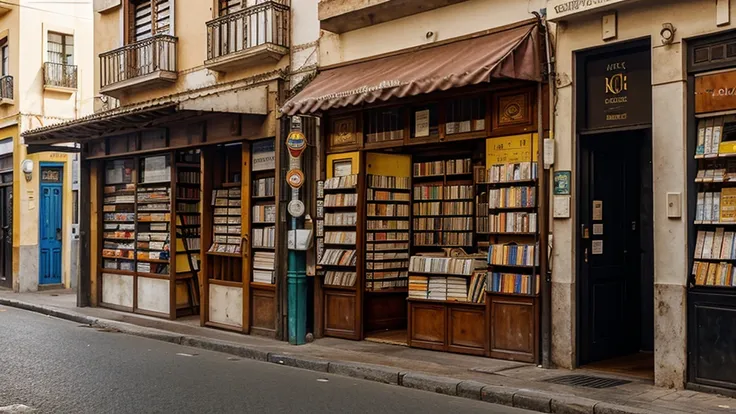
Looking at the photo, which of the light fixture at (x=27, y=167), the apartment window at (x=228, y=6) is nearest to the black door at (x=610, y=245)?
the apartment window at (x=228, y=6)

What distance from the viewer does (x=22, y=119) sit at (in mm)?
20328

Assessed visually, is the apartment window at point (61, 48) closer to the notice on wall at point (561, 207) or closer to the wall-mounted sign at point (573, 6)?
the wall-mounted sign at point (573, 6)

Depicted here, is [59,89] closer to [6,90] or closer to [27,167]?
[6,90]

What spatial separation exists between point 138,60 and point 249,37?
392 centimetres

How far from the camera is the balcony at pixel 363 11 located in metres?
10.7

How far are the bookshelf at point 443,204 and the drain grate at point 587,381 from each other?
11.0 feet

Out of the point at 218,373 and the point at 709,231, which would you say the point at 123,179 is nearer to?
the point at 218,373

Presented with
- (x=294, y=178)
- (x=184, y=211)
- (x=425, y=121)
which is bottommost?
(x=184, y=211)

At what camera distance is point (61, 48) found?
21.3 metres

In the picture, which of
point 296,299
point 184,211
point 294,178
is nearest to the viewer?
point 294,178

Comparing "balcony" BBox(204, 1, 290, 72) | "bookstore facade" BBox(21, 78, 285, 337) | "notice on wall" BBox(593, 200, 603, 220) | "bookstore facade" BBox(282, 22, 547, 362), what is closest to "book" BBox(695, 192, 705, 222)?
"notice on wall" BBox(593, 200, 603, 220)

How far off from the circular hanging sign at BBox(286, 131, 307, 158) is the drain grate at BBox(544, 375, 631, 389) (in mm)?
5033

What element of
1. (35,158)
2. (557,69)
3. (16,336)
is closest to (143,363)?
(16,336)

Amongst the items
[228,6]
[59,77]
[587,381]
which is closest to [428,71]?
[587,381]
